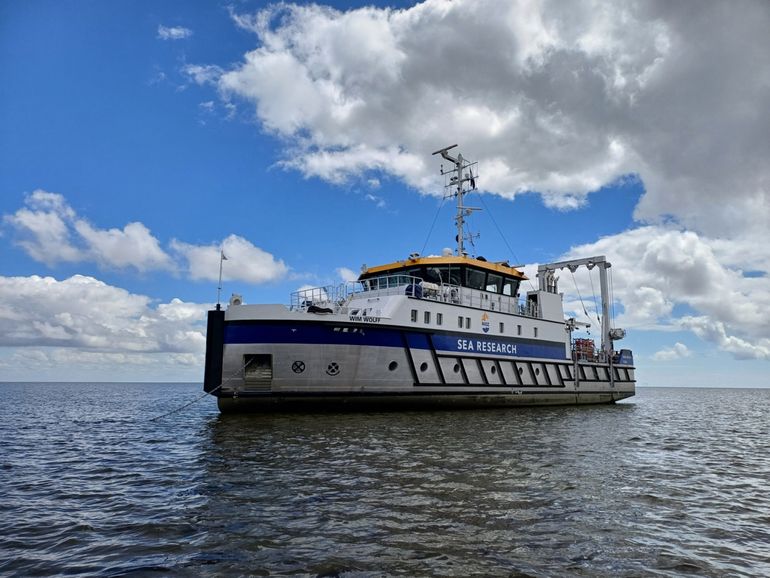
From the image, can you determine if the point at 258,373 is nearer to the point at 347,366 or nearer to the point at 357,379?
the point at 347,366

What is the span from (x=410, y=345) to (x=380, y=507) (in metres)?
14.7

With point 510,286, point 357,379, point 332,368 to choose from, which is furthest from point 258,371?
point 510,286

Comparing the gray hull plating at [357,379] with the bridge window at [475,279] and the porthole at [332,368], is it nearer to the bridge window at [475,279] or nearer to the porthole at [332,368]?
the porthole at [332,368]

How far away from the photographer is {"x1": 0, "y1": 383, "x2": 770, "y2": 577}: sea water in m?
5.63

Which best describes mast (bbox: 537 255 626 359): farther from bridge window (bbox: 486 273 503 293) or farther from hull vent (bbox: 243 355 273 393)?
hull vent (bbox: 243 355 273 393)

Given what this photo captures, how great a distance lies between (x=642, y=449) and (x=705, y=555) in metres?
9.21

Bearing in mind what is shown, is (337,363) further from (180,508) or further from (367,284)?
(180,508)

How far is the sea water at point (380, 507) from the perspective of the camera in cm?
563

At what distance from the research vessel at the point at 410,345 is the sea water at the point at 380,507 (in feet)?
16.5

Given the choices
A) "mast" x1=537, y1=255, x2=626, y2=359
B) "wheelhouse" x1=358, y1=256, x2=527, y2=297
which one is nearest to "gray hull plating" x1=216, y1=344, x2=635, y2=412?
"wheelhouse" x1=358, y1=256, x2=527, y2=297

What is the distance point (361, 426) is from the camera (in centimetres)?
1681

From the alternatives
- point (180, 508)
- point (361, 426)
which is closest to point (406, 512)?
point (180, 508)

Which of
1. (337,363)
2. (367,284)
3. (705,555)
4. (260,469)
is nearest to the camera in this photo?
(705,555)

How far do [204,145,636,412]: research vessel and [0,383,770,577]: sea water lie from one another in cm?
502
